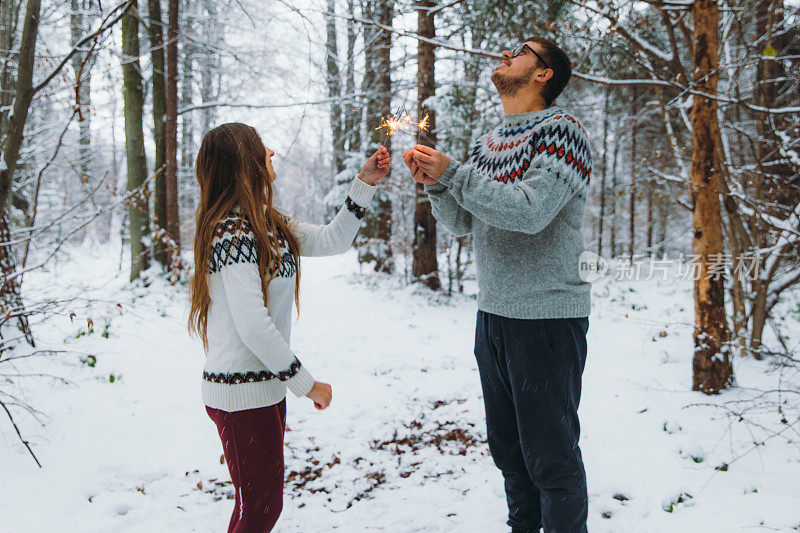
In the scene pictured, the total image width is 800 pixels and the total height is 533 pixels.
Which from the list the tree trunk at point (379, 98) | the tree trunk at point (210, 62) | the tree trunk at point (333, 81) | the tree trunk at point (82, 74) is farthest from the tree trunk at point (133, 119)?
the tree trunk at point (379, 98)

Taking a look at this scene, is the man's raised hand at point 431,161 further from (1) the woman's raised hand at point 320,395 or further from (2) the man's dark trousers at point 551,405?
(1) the woman's raised hand at point 320,395

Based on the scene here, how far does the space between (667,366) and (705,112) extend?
2.79 meters

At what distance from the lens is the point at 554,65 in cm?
204

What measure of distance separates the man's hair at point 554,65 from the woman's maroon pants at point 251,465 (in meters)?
1.77

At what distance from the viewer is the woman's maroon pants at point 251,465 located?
1.79 meters

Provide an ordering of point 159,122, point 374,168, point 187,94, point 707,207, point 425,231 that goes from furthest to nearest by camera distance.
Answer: point 187,94 < point 159,122 < point 425,231 < point 707,207 < point 374,168

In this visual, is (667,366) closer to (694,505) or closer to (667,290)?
(694,505)

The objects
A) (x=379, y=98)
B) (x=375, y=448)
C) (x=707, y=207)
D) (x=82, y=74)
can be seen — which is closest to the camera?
(x=375, y=448)

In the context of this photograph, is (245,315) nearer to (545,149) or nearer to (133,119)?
(545,149)

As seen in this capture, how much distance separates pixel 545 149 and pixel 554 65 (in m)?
0.43

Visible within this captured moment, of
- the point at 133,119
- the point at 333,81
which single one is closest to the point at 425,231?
the point at 333,81

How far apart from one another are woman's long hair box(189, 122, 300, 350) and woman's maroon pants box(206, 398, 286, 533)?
44cm

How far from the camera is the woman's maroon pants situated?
1.79 meters

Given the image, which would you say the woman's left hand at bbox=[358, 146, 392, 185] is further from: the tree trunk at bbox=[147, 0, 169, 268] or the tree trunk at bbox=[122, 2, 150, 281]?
the tree trunk at bbox=[147, 0, 169, 268]
